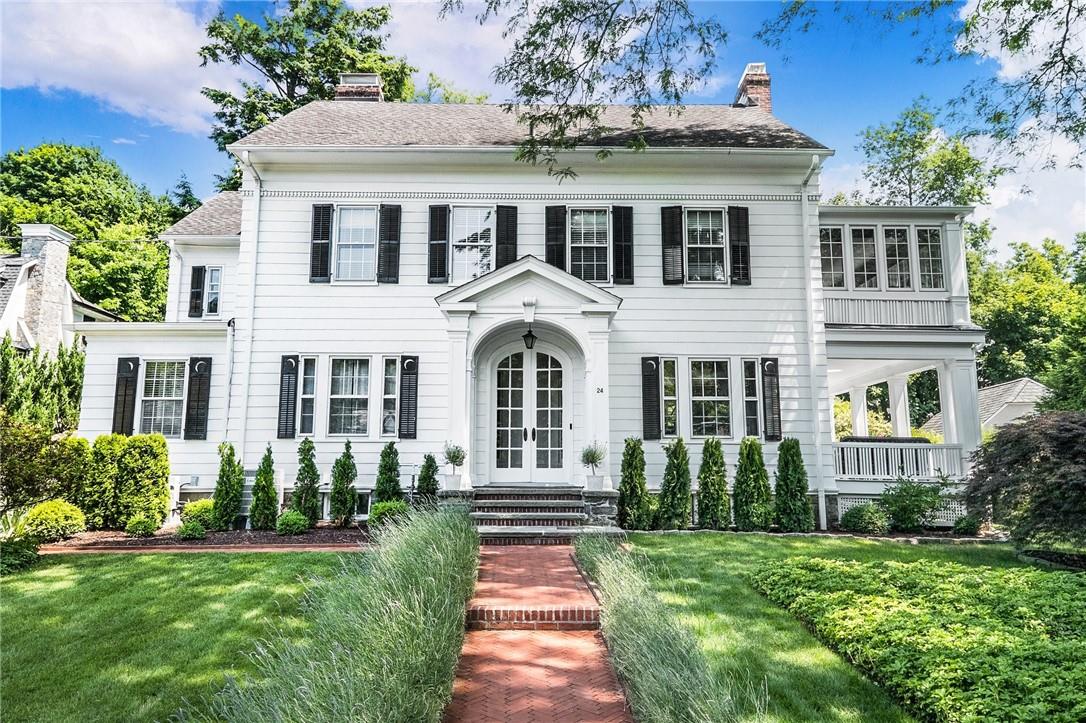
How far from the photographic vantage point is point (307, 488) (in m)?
10.9

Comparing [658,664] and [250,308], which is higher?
[250,308]

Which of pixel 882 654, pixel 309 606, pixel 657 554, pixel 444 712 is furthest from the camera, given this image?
pixel 657 554

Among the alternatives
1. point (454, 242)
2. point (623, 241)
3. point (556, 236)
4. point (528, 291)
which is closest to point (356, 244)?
point (454, 242)

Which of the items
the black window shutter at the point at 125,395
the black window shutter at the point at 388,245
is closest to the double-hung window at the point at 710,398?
the black window shutter at the point at 388,245

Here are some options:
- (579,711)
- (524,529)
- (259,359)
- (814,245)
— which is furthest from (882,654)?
(259,359)

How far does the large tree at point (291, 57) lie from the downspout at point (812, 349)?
1993 centimetres

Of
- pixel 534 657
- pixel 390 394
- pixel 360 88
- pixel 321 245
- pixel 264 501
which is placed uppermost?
pixel 360 88

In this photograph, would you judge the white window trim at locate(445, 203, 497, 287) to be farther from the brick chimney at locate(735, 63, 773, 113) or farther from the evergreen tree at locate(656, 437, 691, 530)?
the brick chimney at locate(735, 63, 773, 113)

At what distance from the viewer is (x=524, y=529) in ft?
31.3

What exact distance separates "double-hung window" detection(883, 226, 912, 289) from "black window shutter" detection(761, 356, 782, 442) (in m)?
3.82

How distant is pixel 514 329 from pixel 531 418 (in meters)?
1.75

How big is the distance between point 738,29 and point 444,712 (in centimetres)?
883

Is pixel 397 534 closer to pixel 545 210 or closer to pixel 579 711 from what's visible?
pixel 579 711

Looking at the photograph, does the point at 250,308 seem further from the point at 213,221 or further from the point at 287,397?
the point at 213,221
